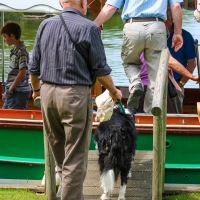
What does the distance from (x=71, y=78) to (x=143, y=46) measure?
256 cm

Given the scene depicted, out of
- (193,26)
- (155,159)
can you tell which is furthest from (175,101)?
(193,26)

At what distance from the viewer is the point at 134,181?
304 inches

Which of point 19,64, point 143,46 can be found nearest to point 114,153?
point 143,46

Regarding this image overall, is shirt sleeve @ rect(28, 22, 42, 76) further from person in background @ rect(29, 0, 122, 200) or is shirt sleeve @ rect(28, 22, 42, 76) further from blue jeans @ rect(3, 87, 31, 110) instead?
blue jeans @ rect(3, 87, 31, 110)

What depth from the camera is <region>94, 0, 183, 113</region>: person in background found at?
834 cm

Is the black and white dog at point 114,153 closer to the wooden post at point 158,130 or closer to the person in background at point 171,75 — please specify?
the wooden post at point 158,130

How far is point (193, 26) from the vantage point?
1759cm

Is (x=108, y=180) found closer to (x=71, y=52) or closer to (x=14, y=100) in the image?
(x=71, y=52)

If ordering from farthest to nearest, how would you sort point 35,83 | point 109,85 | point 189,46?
1. point 189,46
2. point 35,83
3. point 109,85

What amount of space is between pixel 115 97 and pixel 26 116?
312 cm

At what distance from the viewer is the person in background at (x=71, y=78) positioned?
5988 millimetres

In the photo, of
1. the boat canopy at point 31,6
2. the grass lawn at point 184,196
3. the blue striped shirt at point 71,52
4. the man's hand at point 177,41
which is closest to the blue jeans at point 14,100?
the boat canopy at point 31,6

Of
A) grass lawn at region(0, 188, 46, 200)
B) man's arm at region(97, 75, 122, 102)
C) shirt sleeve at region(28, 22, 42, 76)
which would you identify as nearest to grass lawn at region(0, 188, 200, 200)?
grass lawn at region(0, 188, 46, 200)

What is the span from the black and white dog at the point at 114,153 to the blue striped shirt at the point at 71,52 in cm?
143
